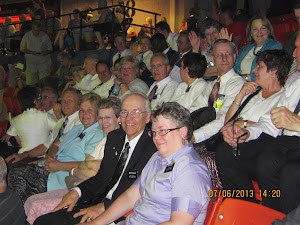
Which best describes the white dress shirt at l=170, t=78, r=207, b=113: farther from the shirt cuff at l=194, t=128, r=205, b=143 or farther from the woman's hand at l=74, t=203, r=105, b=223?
the woman's hand at l=74, t=203, r=105, b=223

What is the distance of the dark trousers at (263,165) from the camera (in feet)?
8.69

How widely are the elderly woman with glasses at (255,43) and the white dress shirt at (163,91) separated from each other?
85 centimetres

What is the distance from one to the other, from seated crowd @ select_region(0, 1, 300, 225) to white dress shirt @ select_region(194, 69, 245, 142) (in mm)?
11

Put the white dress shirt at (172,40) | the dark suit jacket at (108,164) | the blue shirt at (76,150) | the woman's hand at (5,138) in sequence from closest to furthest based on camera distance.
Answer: the dark suit jacket at (108,164)
the blue shirt at (76,150)
the woman's hand at (5,138)
the white dress shirt at (172,40)

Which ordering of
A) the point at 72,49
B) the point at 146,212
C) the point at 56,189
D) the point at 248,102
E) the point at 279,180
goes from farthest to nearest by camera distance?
the point at 72,49, the point at 56,189, the point at 248,102, the point at 279,180, the point at 146,212

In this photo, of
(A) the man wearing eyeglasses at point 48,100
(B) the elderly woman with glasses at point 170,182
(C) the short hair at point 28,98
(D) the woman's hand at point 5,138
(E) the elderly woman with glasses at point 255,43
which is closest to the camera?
(B) the elderly woman with glasses at point 170,182

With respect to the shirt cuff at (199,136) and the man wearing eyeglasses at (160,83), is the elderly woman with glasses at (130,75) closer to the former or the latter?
the man wearing eyeglasses at (160,83)

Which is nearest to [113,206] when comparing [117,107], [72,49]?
[117,107]

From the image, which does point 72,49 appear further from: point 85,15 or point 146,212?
point 146,212

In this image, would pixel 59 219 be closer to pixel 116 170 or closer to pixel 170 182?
pixel 116 170

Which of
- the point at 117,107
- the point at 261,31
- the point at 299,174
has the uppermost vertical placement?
the point at 261,31

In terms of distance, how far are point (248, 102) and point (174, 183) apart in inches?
60.4

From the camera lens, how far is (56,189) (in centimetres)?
416

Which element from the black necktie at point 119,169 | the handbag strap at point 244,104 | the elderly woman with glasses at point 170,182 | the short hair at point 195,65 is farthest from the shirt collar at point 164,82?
the elderly woman with glasses at point 170,182
